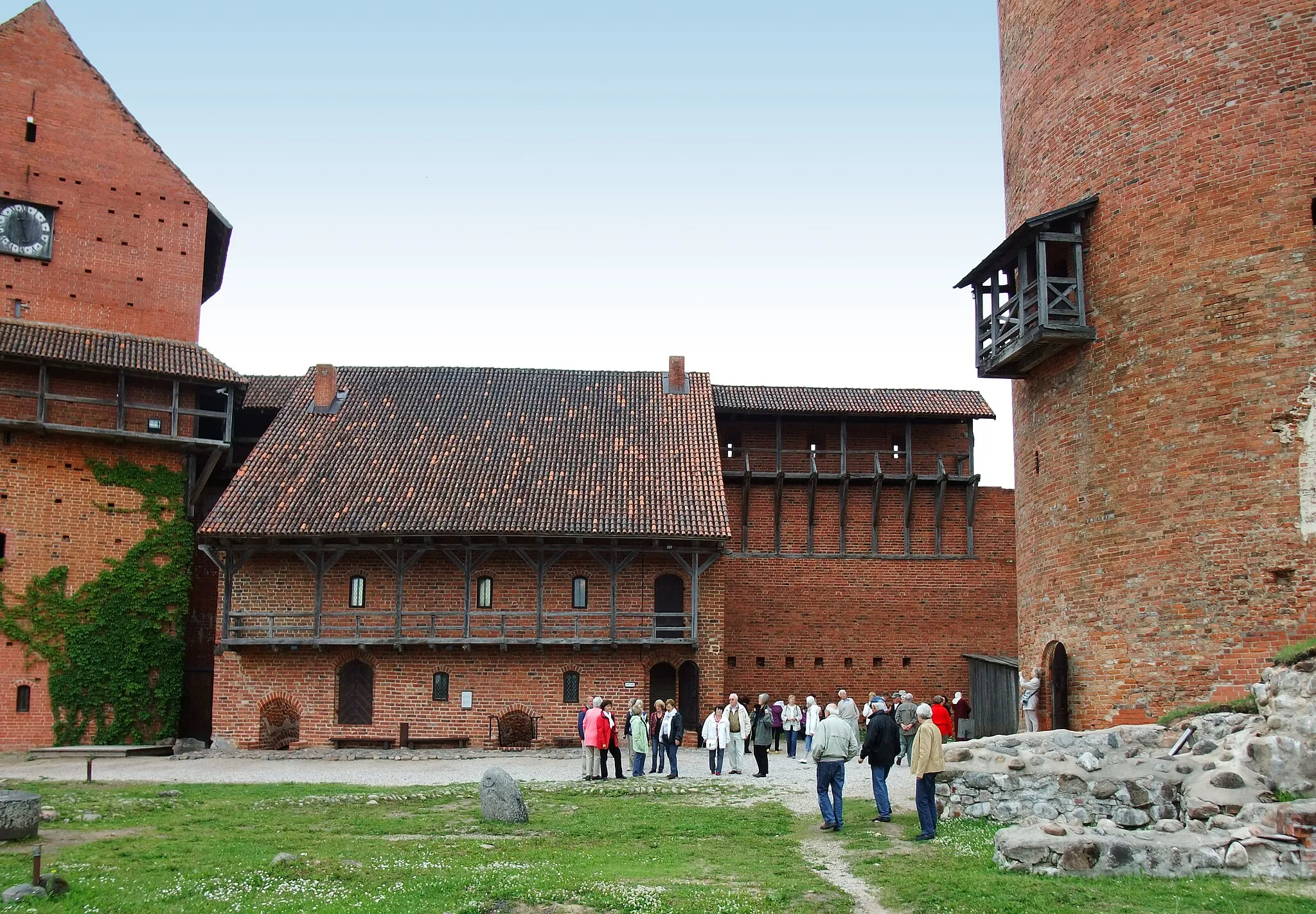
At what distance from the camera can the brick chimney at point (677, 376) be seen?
3222 cm

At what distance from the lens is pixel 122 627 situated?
90.1 feet

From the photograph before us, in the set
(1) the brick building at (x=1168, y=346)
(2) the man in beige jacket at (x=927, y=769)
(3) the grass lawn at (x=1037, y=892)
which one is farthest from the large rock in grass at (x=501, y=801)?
(1) the brick building at (x=1168, y=346)

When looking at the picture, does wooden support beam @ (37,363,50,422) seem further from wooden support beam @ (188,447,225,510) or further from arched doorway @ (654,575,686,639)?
arched doorway @ (654,575,686,639)

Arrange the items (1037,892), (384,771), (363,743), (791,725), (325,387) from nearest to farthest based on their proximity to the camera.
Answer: (1037,892)
(384,771)
(791,725)
(363,743)
(325,387)

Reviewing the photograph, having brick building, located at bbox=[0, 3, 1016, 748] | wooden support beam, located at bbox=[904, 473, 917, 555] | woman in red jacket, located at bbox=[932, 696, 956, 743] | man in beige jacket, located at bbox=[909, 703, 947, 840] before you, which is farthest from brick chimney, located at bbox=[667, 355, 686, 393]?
man in beige jacket, located at bbox=[909, 703, 947, 840]

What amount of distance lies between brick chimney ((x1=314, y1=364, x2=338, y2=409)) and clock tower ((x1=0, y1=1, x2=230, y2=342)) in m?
3.21

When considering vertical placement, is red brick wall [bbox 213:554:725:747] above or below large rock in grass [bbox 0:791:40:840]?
above

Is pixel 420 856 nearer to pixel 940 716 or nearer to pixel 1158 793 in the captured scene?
pixel 1158 793

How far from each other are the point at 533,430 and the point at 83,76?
1359cm

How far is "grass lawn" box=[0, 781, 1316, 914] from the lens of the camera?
9469mm

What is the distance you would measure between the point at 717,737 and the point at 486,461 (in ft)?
35.8

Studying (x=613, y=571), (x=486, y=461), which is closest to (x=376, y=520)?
(x=486, y=461)

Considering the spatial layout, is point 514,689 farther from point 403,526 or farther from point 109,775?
point 109,775

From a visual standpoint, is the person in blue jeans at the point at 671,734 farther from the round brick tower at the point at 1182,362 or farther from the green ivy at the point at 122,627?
the green ivy at the point at 122,627
